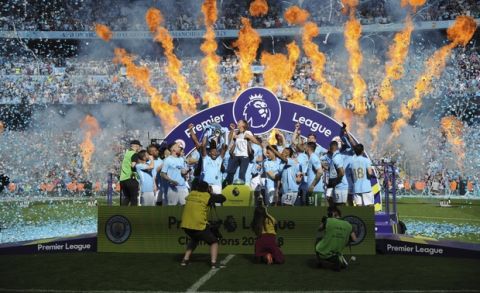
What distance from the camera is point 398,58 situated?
34.5 metres

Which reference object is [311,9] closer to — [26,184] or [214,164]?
[26,184]

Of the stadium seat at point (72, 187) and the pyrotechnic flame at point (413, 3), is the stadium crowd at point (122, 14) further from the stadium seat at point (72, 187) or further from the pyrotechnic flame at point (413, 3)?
the stadium seat at point (72, 187)

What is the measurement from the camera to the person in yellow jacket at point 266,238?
1036cm

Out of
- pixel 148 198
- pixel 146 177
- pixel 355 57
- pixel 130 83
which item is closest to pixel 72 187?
pixel 130 83

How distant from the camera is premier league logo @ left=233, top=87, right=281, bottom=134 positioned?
1516cm

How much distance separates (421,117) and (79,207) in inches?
699

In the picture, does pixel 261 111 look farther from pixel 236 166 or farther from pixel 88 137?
pixel 88 137

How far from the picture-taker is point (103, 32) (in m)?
38.1

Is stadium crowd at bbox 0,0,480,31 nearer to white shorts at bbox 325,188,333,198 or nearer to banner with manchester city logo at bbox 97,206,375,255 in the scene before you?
white shorts at bbox 325,188,333,198

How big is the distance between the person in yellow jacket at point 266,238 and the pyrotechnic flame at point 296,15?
27743 millimetres

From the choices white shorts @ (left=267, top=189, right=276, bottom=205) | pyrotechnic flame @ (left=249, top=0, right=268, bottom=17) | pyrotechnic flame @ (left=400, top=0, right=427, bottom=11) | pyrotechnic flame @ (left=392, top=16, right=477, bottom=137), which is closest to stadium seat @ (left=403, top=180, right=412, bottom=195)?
pyrotechnic flame @ (left=392, top=16, right=477, bottom=137)

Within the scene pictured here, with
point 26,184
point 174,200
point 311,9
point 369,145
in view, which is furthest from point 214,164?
point 311,9

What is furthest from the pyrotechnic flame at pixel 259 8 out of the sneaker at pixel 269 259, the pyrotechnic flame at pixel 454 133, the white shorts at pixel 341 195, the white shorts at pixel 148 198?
the sneaker at pixel 269 259

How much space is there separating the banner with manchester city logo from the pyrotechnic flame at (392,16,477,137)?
23059 mm
